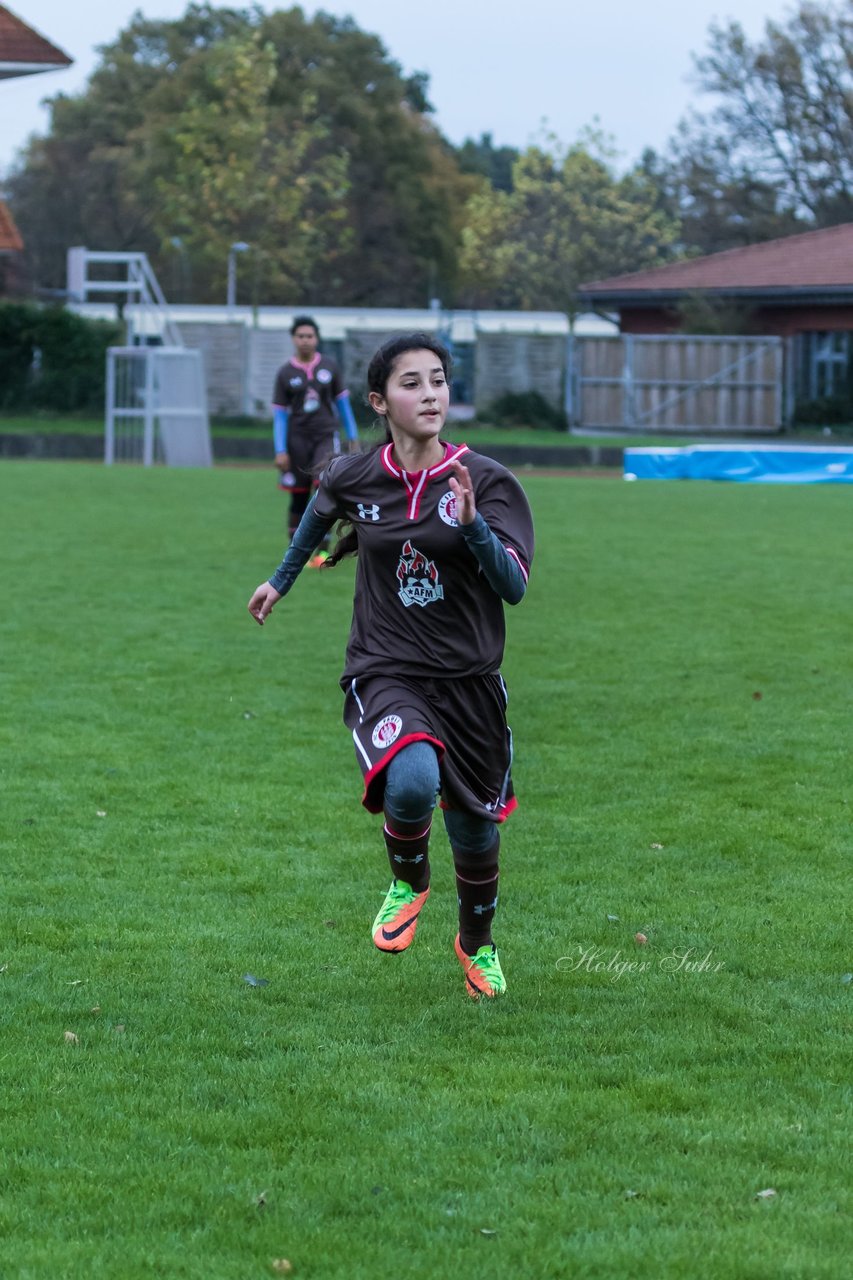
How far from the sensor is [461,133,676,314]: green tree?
216ft

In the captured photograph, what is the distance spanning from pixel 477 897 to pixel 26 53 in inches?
1209

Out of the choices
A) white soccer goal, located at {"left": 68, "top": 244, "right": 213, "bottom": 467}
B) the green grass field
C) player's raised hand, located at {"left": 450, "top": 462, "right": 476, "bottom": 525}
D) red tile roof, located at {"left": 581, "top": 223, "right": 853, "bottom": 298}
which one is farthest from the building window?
player's raised hand, located at {"left": 450, "top": 462, "right": 476, "bottom": 525}

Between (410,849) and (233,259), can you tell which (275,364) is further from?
(410,849)

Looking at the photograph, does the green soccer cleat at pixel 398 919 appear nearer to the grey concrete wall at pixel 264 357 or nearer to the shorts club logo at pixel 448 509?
the shorts club logo at pixel 448 509

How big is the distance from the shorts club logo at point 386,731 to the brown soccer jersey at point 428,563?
7.0 inches

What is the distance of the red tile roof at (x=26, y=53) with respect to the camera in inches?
1271

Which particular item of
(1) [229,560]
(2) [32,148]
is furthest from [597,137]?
(1) [229,560]

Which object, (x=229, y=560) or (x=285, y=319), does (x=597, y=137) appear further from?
(x=229, y=560)

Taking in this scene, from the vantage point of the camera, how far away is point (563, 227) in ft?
219

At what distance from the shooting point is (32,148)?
258 ft

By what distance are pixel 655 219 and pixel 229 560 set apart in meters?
52.8

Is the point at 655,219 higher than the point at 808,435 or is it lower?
higher

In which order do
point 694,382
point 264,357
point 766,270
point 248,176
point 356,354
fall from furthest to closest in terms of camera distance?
point 248,176, point 356,354, point 264,357, point 766,270, point 694,382

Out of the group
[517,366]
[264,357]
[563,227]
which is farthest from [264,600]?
[563,227]
